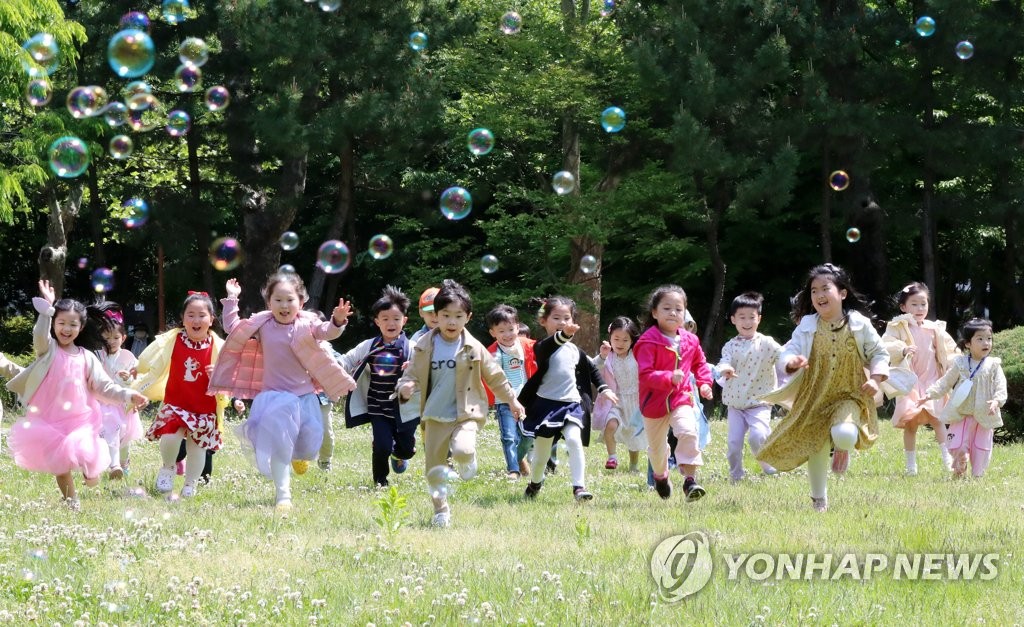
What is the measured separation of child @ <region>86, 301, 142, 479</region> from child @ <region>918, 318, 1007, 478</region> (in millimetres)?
7536

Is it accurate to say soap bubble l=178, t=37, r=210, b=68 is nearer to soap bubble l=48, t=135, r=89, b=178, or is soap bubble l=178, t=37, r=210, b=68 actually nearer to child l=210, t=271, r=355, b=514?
soap bubble l=48, t=135, r=89, b=178

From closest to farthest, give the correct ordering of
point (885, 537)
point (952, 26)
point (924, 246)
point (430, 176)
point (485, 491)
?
point (885, 537) → point (485, 491) → point (952, 26) → point (924, 246) → point (430, 176)

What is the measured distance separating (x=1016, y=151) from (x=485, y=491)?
1683 cm

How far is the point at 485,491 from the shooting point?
10.8 m

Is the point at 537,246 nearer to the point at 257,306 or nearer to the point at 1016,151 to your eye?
the point at 257,306

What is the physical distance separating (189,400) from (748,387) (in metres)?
4.95

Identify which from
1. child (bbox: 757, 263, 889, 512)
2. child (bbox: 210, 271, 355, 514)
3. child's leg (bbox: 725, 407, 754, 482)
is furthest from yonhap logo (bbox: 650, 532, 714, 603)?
child's leg (bbox: 725, 407, 754, 482)

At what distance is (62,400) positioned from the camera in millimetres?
9539

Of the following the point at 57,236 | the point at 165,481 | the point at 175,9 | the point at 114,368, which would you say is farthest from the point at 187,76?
the point at 57,236

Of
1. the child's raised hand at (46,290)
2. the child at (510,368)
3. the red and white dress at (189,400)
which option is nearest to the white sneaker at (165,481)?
the red and white dress at (189,400)

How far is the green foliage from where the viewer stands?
53.9ft

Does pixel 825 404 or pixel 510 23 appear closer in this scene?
pixel 825 404

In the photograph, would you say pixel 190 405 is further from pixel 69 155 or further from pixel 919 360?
pixel 919 360

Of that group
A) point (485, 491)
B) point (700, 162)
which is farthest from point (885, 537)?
point (700, 162)
